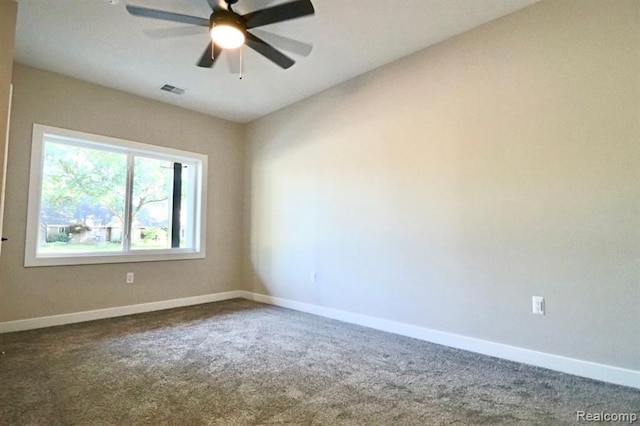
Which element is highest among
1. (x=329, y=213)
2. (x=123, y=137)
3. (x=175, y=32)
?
(x=175, y=32)

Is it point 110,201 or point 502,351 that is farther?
point 110,201

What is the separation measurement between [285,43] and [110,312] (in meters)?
3.55

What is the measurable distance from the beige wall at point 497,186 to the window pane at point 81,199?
2367 mm

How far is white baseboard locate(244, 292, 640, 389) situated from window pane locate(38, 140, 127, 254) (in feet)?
8.97

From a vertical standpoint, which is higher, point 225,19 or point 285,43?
point 285,43

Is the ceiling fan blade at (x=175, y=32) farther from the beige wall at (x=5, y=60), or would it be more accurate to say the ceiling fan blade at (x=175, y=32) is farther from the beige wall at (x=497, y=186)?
the beige wall at (x=497, y=186)

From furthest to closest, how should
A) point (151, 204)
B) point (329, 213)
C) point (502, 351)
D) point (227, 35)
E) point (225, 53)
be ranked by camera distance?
point (151, 204) < point (329, 213) < point (225, 53) < point (502, 351) < point (227, 35)

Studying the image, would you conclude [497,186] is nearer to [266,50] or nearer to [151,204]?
[266,50]

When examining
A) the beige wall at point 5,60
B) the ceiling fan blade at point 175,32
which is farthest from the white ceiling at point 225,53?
the beige wall at point 5,60

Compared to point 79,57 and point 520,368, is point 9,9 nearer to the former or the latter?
point 79,57

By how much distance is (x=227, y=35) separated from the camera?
2449 mm

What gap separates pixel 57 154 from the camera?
153 inches

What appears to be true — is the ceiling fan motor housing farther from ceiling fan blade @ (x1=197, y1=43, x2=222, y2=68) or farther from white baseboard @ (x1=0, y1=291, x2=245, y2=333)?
white baseboard @ (x1=0, y1=291, x2=245, y2=333)

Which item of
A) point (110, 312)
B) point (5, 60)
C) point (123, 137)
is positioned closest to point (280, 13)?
point (5, 60)
